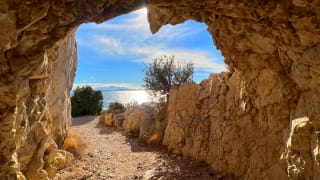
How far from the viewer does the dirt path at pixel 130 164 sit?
8.20 meters

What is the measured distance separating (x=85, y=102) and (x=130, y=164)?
12101mm

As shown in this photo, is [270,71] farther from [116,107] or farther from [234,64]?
[116,107]

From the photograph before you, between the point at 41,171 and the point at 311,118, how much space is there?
4.86m

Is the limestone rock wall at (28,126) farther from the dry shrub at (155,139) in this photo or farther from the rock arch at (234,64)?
the dry shrub at (155,139)

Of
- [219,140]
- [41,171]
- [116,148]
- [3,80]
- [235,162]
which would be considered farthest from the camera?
[116,148]

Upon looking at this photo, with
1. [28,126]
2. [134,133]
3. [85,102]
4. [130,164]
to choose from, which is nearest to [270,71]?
[28,126]

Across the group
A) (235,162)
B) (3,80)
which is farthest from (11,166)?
(235,162)

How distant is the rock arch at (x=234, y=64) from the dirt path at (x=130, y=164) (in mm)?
2404

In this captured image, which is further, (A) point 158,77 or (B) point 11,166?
(A) point 158,77

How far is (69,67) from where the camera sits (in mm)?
10469

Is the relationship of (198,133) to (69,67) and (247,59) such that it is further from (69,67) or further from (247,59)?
(69,67)

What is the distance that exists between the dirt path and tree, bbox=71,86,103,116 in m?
8.21

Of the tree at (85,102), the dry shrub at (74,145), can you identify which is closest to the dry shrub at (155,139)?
the dry shrub at (74,145)

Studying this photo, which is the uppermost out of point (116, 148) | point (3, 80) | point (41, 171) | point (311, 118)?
point (3, 80)
